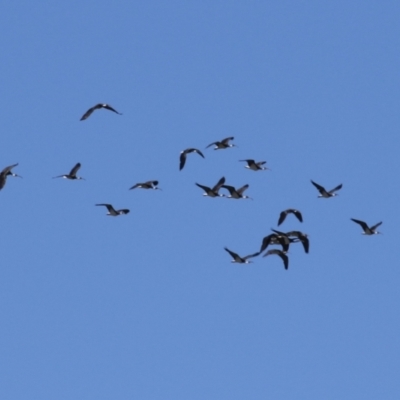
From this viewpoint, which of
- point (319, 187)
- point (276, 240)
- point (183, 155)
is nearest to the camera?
point (276, 240)

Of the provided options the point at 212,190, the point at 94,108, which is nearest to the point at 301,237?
the point at 212,190

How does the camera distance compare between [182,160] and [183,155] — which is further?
[183,155]

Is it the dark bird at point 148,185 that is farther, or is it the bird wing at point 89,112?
the dark bird at point 148,185

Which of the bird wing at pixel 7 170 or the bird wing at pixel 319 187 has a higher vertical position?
the bird wing at pixel 319 187

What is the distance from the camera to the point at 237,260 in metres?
64.2

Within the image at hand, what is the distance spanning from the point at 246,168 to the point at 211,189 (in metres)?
2.44

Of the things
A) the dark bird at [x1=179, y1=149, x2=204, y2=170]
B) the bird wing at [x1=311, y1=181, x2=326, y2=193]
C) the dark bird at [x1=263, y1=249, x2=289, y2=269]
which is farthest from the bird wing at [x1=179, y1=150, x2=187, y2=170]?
the bird wing at [x1=311, y1=181, x2=326, y2=193]

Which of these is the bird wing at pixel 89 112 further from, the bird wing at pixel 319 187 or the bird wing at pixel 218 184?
the bird wing at pixel 319 187

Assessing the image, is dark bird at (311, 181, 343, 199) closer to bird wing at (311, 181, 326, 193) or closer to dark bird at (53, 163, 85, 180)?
bird wing at (311, 181, 326, 193)

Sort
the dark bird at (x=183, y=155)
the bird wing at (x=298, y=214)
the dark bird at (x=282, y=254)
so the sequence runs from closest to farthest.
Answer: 1. the dark bird at (x=282, y=254)
2. the bird wing at (x=298, y=214)
3. the dark bird at (x=183, y=155)

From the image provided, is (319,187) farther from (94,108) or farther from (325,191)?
(94,108)

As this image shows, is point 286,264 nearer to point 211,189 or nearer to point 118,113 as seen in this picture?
point 211,189

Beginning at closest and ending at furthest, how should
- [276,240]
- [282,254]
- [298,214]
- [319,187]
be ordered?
[276,240]
[282,254]
[298,214]
[319,187]

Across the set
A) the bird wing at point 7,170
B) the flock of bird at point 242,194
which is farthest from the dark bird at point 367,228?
the bird wing at point 7,170
